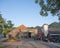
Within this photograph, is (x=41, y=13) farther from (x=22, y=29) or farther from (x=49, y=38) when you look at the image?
(x=22, y=29)

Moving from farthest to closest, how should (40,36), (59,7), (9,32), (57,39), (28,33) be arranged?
(9,32) < (28,33) < (40,36) < (57,39) < (59,7)

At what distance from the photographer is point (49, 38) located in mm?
53375

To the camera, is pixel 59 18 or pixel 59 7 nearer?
pixel 59 7

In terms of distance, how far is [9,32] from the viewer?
9319 cm

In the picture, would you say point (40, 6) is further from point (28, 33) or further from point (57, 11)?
point (28, 33)

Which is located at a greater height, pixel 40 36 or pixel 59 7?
pixel 59 7

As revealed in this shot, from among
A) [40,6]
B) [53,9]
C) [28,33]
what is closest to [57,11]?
[53,9]

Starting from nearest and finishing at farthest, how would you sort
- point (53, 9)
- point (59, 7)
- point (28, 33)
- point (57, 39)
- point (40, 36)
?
point (59, 7), point (53, 9), point (57, 39), point (40, 36), point (28, 33)

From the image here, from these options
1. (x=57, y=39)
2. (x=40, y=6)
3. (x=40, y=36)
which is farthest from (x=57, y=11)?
(x=40, y=36)

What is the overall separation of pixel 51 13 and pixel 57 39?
1091 inches

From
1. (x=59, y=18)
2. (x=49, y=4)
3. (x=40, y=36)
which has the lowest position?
(x=40, y=36)

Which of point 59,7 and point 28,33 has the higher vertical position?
point 59,7

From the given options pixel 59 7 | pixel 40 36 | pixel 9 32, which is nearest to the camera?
pixel 59 7

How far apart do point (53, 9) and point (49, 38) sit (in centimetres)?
3110
